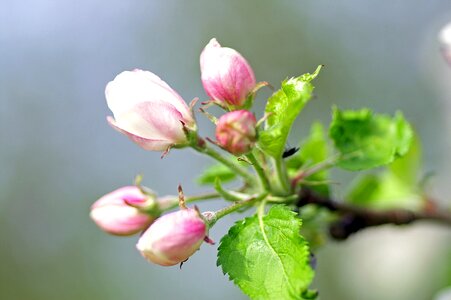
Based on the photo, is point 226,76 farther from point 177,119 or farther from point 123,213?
point 123,213

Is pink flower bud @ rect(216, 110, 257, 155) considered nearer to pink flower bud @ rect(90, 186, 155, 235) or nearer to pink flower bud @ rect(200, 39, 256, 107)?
pink flower bud @ rect(200, 39, 256, 107)

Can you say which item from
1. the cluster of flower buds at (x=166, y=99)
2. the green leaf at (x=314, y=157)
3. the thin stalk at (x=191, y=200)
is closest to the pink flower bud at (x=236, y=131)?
the cluster of flower buds at (x=166, y=99)

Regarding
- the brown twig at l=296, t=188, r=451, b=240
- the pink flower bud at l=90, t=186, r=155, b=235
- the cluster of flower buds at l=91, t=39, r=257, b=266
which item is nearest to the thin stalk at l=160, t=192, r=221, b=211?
the pink flower bud at l=90, t=186, r=155, b=235

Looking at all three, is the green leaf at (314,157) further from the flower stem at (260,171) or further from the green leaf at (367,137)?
the flower stem at (260,171)

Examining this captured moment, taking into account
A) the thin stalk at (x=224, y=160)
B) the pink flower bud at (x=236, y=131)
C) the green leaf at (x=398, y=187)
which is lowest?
the green leaf at (x=398, y=187)

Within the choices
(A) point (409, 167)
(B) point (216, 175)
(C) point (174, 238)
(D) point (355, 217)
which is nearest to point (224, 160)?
(C) point (174, 238)

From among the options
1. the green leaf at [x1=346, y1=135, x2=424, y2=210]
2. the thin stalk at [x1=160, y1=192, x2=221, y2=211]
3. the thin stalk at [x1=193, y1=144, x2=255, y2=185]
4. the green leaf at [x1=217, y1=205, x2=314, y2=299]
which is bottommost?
the green leaf at [x1=346, y1=135, x2=424, y2=210]

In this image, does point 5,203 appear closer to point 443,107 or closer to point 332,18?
point 332,18

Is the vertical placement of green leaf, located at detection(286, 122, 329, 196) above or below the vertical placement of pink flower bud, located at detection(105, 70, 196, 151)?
below
